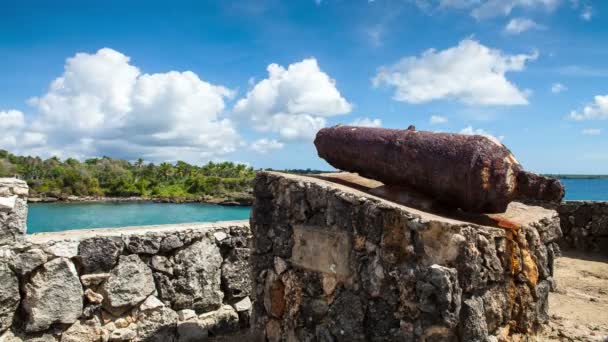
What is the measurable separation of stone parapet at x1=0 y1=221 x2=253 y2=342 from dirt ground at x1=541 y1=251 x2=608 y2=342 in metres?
2.86

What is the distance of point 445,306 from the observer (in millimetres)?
2568

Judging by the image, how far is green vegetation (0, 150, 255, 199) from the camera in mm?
60562

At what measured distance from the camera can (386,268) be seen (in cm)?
287

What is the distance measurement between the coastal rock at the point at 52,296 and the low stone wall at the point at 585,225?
316 inches

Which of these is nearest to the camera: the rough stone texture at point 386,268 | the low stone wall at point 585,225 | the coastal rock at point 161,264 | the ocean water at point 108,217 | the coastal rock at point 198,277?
the rough stone texture at point 386,268

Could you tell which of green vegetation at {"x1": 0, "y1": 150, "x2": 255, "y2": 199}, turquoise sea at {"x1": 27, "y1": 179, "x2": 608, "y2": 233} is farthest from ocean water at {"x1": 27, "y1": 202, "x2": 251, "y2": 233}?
green vegetation at {"x1": 0, "y1": 150, "x2": 255, "y2": 199}

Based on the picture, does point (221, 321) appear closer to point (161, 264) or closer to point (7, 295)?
point (161, 264)

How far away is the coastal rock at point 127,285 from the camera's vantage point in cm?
398

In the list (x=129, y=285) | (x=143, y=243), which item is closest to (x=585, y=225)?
(x=143, y=243)

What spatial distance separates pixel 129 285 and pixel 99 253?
0.40 meters

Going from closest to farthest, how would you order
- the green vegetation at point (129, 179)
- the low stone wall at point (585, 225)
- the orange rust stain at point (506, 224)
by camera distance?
the orange rust stain at point (506, 224) < the low stone wall at point (585, 225) < the green vegetation at point (129, 179)

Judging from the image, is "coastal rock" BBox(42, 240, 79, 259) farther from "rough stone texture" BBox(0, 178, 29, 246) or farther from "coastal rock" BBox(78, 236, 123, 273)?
"rough stone texture" BBox(0, 178, 29, 246)

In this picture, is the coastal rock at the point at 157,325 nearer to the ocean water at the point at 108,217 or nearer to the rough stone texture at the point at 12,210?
the rough stone texture at the point at 12,210

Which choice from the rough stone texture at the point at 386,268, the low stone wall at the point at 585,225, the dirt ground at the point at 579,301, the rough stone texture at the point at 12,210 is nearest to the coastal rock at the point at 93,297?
the rough stone texture at the point at 12,210
